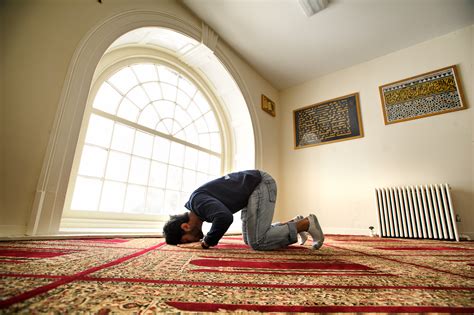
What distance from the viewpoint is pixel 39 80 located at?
154 cm

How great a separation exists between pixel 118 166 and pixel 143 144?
0.41 metres

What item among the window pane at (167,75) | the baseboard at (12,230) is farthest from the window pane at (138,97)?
the baseboard at (12,230)

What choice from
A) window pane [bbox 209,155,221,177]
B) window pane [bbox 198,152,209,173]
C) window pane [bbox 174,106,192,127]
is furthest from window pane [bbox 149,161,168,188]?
window pane [bbox 209,155,221,177]

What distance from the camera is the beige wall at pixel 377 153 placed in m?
2.69

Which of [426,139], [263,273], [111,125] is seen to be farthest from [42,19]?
[426,139]

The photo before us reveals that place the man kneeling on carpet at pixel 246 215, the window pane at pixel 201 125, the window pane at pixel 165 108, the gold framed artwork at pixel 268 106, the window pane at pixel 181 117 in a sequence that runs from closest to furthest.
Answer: the man kneeling on carpet at pixel 246 215 < the window pane at pixel 165 108 < the window pane at pixel 181 117 < the window pane at pixel 201 125 < the gold framed artwork at pixel 268 106

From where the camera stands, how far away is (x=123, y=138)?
252 cm

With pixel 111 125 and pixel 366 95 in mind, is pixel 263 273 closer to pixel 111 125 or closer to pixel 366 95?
pixel 111 125

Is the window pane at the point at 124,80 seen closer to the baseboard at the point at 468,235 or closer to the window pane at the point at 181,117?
the window pane at the point at 181,117

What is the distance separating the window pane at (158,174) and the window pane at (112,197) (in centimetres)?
36

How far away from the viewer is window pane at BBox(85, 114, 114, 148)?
7.43ft

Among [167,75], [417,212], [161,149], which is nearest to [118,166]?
[161,149]

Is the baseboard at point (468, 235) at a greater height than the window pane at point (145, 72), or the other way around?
the window pane at point (145, 72)

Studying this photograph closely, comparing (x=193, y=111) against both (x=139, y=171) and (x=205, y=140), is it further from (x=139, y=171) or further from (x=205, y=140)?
(x=139, y=171)
